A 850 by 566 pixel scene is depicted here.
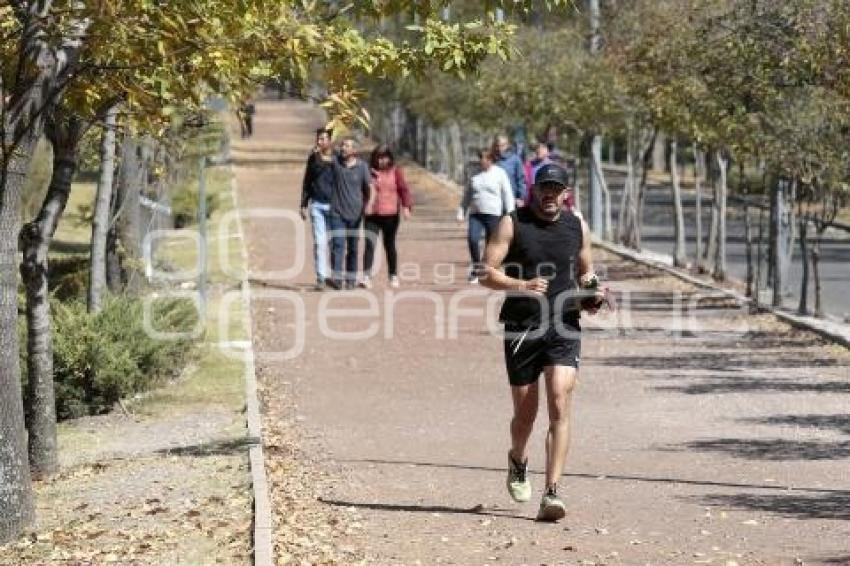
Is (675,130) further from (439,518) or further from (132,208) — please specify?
(439,518)

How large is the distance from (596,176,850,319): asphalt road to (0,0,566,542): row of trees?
10744 millimetres

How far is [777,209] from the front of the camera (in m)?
22.2

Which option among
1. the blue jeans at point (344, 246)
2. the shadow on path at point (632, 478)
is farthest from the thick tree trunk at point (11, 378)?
the blue jeans at point (344, 246)

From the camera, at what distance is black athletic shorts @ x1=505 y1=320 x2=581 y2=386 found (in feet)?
34.3

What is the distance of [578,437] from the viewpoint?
1362 centimetres

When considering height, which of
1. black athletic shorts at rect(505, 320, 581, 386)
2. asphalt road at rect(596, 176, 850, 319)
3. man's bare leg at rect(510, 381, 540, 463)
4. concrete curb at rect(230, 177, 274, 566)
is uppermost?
black athletic shorts at rect(505, 320, 581, 386)

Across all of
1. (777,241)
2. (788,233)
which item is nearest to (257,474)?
(777,241)

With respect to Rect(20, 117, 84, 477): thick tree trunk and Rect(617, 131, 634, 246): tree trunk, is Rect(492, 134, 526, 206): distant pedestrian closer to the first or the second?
Rect(617, 131, 634, 246): tree trunk

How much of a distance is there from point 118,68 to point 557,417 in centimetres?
308

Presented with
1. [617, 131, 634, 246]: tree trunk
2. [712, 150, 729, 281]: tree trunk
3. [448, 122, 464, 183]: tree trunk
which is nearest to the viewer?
[712, 150, 729, 281]: tree trunk

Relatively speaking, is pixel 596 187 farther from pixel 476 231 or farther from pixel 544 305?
pixel 544 305

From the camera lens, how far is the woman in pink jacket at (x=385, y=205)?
2425 cm

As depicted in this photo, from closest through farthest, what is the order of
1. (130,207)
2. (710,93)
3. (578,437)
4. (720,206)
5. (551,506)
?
(551,506), (578,437), (130,207), (710,93), (720,206)

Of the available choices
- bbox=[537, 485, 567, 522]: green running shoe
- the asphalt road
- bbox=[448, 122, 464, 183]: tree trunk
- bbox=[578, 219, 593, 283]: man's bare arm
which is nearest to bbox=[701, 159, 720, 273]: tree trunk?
the asphalt road
